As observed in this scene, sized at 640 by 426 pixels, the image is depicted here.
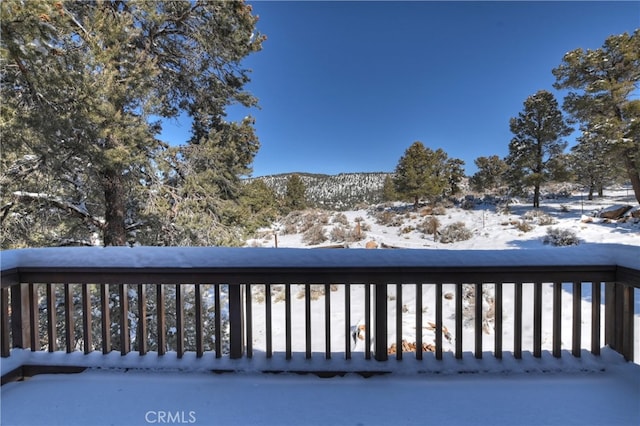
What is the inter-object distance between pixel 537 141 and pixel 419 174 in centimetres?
666

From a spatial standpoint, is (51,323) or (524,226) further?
(524,226)

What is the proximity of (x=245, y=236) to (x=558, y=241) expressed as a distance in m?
9.93

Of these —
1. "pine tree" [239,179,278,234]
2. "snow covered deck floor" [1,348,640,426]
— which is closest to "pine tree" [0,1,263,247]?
"pine tree" [239,179,278,234]

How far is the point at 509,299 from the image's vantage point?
5914 millimetres

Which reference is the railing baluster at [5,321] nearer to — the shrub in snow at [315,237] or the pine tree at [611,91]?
the shrub in snow at [315,237]

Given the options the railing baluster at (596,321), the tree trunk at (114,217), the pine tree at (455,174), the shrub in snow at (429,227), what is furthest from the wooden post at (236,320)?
the pine tree at (455,174)

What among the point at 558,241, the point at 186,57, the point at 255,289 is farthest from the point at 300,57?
the point at 558,241

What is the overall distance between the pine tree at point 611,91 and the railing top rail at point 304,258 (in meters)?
10.8

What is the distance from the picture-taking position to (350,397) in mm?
1684

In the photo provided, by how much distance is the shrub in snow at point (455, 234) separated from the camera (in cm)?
1114

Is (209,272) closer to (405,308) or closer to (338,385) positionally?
(338,385)

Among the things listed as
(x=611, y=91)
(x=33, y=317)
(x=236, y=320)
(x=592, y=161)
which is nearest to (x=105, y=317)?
(x=33, y=317)

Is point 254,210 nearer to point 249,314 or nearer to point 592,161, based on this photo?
point 249,314

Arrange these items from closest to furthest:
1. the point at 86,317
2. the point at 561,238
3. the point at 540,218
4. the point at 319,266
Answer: the point at 319,266
the point at 86,317
the point at 561,238
the point at 540,218
